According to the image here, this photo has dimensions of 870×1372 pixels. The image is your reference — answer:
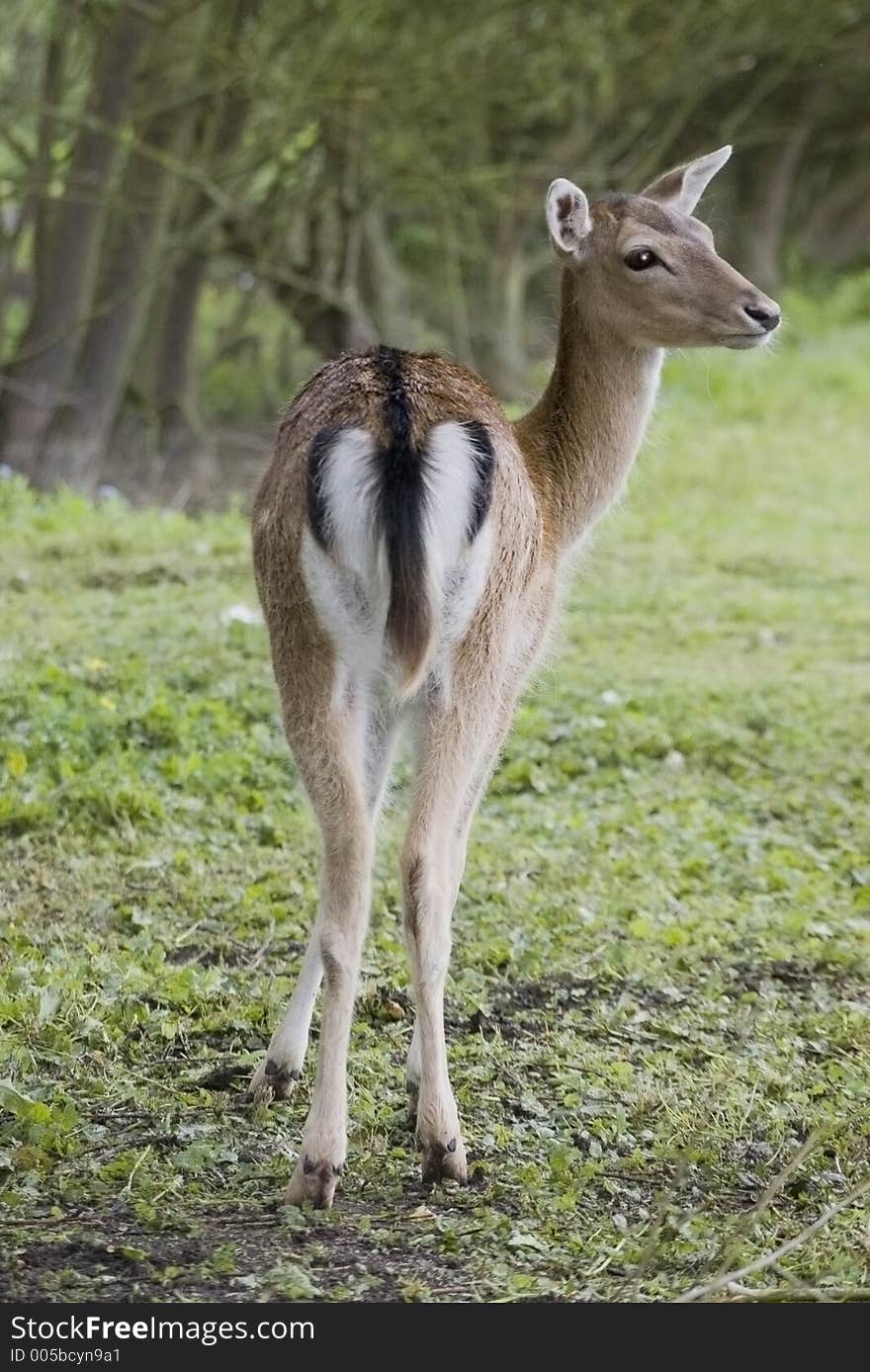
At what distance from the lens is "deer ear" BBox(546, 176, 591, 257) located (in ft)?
15.8

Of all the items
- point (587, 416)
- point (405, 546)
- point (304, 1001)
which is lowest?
point (304, 1001)

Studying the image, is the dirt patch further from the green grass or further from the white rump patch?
the white rump patch

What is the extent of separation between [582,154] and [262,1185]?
46.3 feet

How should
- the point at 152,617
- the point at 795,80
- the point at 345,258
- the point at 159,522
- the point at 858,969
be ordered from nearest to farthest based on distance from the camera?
the point at 858,969 < the point at 152,617 < the point at 159,522 < the point at 345,258 < the point at 795,80

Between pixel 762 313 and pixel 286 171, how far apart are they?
8.87m

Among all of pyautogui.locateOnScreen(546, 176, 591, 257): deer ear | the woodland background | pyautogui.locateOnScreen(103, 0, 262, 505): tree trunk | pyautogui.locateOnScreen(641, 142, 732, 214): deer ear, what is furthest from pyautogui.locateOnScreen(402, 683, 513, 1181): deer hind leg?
pyautogui.locateOnScreen(103, 0, 262, 505): tree trunk

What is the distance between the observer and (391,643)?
11.9 feet

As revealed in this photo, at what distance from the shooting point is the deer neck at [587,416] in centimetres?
481

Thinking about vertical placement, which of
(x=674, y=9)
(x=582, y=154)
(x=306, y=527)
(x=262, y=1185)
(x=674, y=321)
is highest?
(x=674, y=9)

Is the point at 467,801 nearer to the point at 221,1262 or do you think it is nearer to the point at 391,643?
the point at 391,643

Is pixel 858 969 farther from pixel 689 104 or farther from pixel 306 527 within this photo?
pixel 689 104

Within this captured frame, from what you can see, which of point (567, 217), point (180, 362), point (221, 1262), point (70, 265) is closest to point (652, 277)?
point (567, 217)

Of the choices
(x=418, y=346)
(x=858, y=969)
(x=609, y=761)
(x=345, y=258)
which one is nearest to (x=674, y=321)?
(x=858, y=969)

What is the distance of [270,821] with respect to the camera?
224 inches
